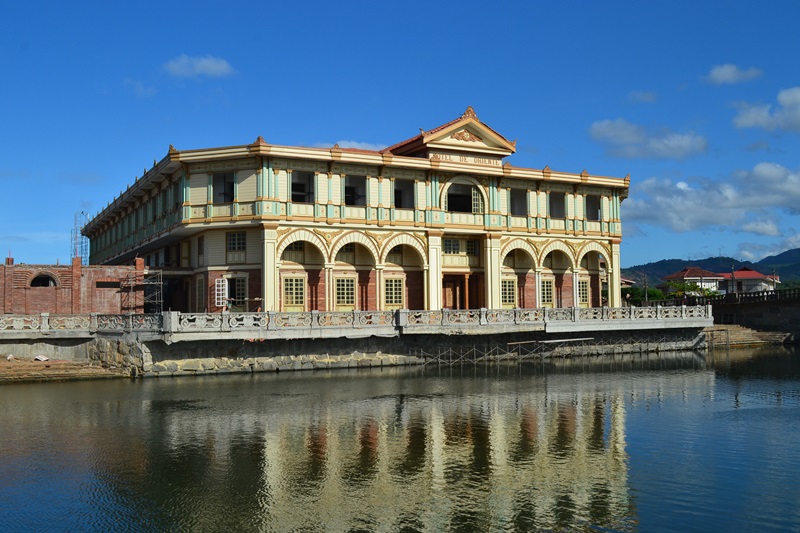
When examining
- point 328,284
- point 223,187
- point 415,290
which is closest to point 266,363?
point 328,284

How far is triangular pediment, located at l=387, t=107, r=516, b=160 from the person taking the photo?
157ft

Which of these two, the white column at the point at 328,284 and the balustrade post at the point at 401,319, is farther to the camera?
the white column at the point at 328,284

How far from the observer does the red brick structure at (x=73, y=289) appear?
43.2 metres

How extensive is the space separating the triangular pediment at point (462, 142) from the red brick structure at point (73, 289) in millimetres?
17935

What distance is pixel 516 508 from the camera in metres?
16.2

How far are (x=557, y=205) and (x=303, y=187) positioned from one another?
60.7 ft

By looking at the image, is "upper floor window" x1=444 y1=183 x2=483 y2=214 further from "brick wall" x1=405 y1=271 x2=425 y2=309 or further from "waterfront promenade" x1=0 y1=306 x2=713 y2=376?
"waterfront promenade" x1=0 y1=306 x2=713 y2=376

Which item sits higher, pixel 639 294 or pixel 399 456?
pixel 639 294

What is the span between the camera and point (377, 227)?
149 feet

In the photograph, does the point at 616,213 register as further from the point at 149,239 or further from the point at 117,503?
the point at 117,503

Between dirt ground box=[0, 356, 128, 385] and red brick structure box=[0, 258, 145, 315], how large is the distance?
25.0ft

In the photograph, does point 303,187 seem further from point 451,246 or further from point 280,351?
point 451,246

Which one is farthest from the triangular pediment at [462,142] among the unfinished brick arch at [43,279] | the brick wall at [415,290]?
the unfinished brick arch at [43,279]

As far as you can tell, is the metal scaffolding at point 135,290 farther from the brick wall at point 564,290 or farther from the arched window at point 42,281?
the brick wall at point 564,290
